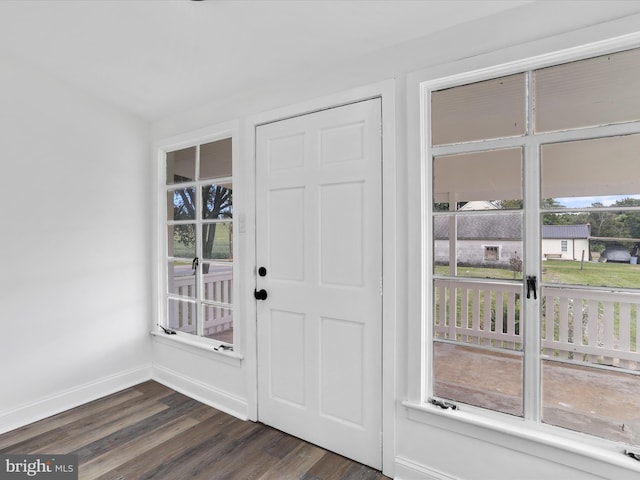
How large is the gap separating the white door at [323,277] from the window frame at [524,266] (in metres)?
0.21

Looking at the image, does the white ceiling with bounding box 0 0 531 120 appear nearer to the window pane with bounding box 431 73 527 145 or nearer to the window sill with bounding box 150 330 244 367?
the window pane with bounding box 431 73 527 145

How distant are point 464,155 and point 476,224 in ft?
1.16

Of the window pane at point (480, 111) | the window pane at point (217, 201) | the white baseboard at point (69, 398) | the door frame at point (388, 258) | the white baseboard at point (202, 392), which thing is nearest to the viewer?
the window pane at point (480, 111)

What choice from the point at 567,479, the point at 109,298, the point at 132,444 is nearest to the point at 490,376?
the point at 567,479

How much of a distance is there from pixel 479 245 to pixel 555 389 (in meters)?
0.73

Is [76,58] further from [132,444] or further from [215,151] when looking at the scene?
[132,444]

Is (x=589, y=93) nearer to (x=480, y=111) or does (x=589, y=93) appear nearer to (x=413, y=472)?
(x=480, y=111)

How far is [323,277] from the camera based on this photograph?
2.15 metres

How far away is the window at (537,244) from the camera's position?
57.9 inches

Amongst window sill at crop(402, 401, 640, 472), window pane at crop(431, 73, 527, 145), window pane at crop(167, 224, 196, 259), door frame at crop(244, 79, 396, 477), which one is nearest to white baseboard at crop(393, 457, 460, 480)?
door frame at crop(244, 79, 396, 477)

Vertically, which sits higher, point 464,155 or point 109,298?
point 464,155

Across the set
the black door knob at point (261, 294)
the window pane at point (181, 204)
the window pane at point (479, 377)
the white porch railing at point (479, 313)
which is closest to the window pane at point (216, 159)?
the window pane at point (181, 204)

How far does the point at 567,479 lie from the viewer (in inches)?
58.4

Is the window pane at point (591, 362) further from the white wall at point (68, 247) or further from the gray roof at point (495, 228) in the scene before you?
the white wall at point (68, 247)
